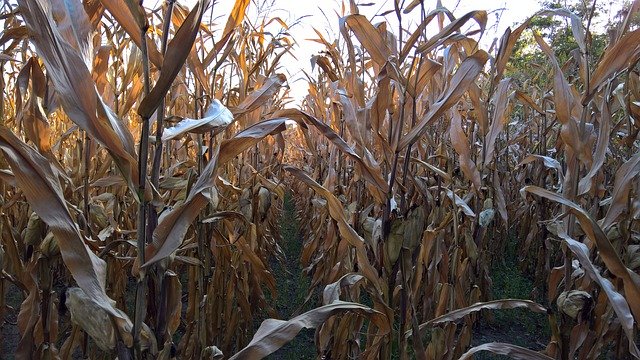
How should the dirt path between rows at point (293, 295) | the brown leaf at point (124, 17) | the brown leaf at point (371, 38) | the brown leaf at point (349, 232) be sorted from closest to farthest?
the brown leaf at point (124, 17) → the brown leaf at point (349, 232) → the brown leaf at point (371, 38) → the dirt path between rows at point (293, 295)

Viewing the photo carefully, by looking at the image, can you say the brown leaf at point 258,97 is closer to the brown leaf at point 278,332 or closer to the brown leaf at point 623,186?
the brown leaf at point 278,332

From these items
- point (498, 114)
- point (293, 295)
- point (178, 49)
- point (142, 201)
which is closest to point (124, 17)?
point (178, 49)

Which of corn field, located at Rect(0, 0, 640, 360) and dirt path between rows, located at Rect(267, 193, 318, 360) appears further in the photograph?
dirt path between rows, located at Rect(267, 193, 318, 360)

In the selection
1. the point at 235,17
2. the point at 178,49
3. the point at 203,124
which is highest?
the point at 235,17

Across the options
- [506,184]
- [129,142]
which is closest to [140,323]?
[129,142]

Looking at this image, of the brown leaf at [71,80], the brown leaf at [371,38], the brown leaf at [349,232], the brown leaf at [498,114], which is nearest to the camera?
the brown leaf at [71,80]

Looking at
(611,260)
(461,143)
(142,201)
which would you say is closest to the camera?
(142,201)

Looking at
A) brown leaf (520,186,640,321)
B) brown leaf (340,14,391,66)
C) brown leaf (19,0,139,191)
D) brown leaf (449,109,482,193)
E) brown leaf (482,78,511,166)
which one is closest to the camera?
brown leaf (19,0,139,191)

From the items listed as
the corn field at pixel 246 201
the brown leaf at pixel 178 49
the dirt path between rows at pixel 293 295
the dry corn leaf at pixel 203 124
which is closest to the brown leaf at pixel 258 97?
the corn field at pixel 246 201

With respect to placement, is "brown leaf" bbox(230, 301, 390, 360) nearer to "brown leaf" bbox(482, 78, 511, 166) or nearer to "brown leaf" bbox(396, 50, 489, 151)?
"brown leaf" bbox(396, 50, 489, 151)

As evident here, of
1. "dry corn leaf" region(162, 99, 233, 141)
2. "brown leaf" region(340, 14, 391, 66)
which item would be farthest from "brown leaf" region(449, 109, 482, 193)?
"dry corn leaf" region(162, 99, 233, 141)

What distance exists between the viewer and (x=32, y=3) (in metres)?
0.61

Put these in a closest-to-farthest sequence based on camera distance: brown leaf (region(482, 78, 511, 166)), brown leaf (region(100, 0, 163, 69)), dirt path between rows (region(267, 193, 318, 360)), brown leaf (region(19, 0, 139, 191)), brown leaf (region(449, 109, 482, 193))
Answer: brown leaf (region(19, 0, 139, 191)) → brown leaf (region(100, 0, 163, 69)) → brown leaf (region(449, 109, 482, 193)) → brown leaf (region(482, 78, 511, 166)) → dirt path between rows (region(267, 193, 318, 360))

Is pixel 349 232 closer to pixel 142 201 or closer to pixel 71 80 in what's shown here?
pixel 142 201
